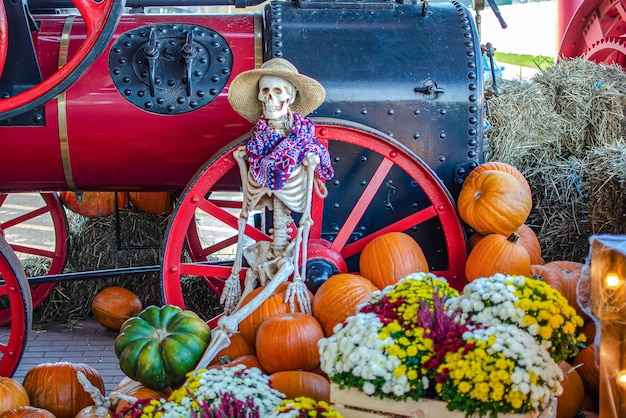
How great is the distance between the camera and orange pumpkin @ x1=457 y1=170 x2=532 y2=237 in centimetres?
363

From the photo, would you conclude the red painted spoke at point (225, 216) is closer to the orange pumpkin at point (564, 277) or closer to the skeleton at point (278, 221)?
the skeleton at point (278, 221)

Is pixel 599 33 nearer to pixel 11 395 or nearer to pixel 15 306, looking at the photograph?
pixel 15 306

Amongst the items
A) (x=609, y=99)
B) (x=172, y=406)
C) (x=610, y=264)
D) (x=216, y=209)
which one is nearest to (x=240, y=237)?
(x=216, y=209)

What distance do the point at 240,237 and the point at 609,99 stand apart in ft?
9.59

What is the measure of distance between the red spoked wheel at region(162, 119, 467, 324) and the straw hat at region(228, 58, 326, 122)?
11cm

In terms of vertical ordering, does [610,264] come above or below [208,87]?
below

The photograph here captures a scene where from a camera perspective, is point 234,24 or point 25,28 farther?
point 234,24

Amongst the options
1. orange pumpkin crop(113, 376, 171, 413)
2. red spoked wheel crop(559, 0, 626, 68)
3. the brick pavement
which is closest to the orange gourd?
orange pumpkin crop(113, 376, 171, 413)

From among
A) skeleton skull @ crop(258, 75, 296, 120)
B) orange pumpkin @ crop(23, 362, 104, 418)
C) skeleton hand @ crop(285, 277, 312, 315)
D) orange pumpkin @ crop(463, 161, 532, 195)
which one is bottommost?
orange pumpkin @ crop(23, 362, 104, 418)

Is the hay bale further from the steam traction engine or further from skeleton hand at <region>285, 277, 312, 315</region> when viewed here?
skeleton hand at <region>285, 277, 312, 315</region>

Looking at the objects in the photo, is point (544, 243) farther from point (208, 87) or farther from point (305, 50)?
point (208, 87)

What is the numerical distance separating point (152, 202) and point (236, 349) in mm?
2208

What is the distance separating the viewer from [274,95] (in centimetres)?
342

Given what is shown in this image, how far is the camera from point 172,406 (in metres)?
2.51
